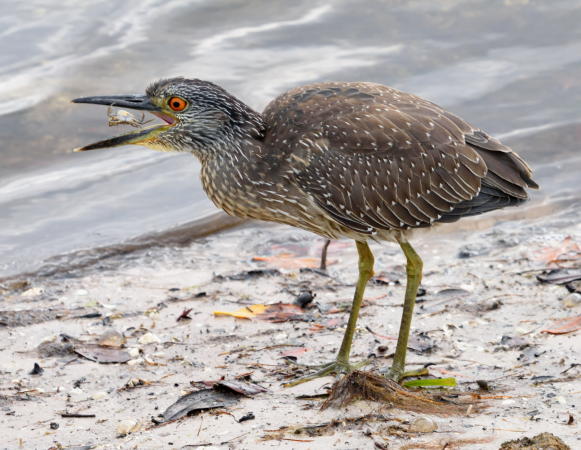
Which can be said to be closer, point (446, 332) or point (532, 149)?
point (446, 332)

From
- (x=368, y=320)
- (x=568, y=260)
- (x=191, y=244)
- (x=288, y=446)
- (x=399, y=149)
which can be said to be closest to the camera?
(x=288, y=446)

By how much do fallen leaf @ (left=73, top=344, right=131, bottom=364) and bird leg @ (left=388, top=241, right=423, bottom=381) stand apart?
68.8 inches

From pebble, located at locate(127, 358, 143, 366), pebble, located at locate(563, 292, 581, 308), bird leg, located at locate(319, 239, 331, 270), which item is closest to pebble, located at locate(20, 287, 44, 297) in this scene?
pebble, located at locate(127, 358, 143, 366)

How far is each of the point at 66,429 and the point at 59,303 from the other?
235 cm

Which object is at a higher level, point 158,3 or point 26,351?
point 158,3

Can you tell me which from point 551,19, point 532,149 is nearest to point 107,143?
point 532,149

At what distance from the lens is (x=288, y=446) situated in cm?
445

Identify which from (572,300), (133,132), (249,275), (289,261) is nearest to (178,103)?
(133,132)

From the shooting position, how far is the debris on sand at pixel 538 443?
4141mm

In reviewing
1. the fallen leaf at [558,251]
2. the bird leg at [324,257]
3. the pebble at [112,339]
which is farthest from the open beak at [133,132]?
the fallen leaf at [558,251]

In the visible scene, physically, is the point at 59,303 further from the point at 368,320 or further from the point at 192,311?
the point at 368,320

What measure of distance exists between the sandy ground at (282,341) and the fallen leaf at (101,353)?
60 millimetres

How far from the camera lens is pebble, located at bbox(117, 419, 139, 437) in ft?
16.1

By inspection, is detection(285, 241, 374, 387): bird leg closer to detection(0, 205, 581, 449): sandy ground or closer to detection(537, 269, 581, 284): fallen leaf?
detection(0, 205, 581, 449): sandy ground
